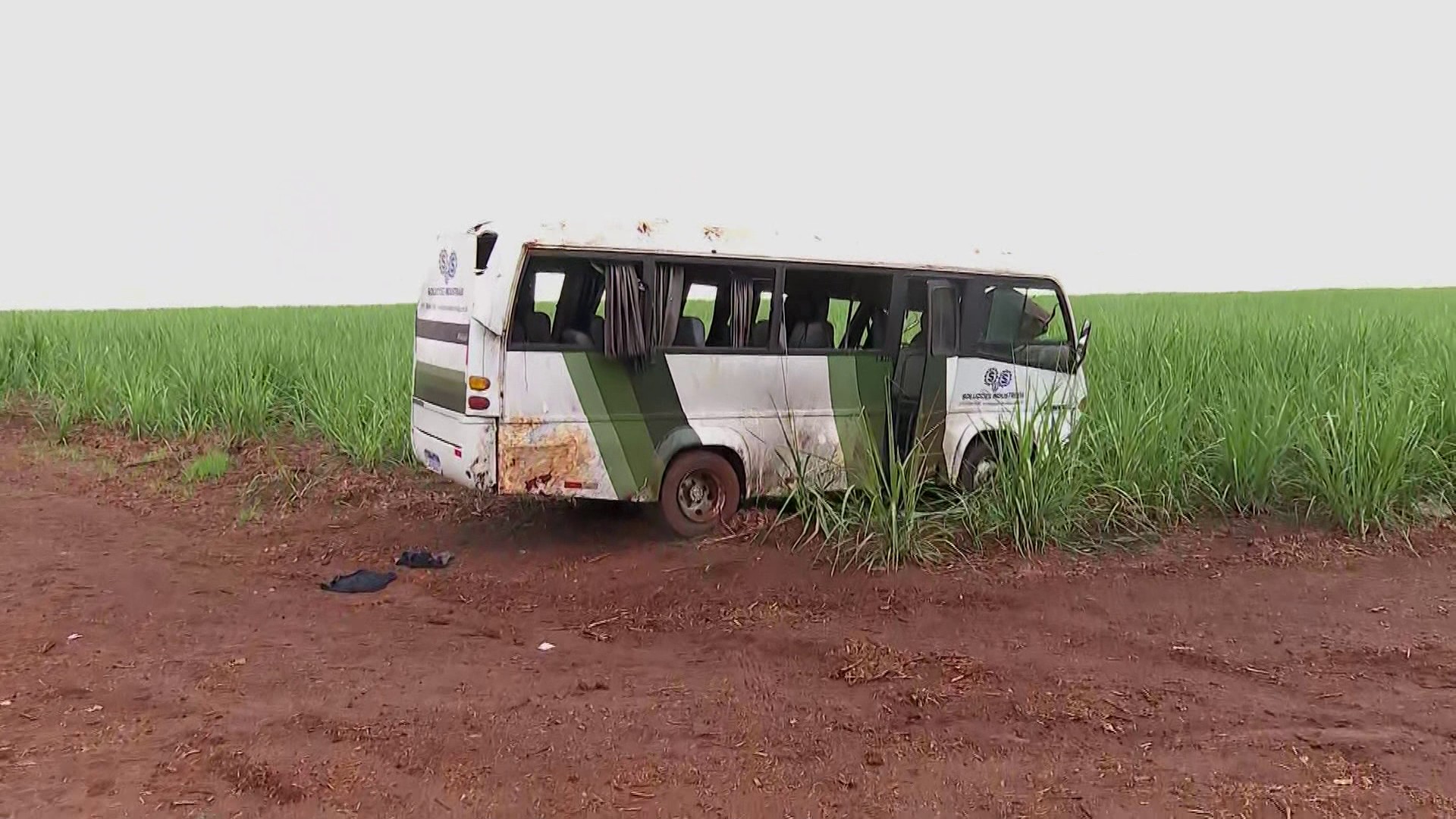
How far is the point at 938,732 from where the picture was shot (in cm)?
395

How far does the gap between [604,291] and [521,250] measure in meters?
0.57

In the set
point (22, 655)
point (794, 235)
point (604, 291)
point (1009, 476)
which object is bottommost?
point (22, 655)

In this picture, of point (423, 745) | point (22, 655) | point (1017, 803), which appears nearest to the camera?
point (1017, 803)

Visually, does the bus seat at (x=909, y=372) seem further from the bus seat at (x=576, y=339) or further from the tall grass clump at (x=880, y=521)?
the bus seat at (x=576, y=339)

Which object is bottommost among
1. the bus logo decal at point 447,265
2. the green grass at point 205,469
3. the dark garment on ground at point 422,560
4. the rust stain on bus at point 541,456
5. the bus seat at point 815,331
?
the dark garment on ground at point 422,560

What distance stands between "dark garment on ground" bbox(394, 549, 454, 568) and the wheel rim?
1543 millimetres

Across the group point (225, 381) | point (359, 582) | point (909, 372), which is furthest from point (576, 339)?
point (225, 381)

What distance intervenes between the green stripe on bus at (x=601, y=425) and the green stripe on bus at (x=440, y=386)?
2.14 ft

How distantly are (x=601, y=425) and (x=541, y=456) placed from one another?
414mm

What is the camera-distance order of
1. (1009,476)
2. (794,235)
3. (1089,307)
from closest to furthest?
(1009,476)
(794,235)
(1089,307)

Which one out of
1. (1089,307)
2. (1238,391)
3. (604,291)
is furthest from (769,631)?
(1089,307)

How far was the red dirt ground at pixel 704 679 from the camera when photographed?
3512 mm

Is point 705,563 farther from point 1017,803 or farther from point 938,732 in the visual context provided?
point 1017,803

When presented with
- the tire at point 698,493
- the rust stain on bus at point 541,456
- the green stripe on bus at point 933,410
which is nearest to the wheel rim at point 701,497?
the tire at point 698,493
